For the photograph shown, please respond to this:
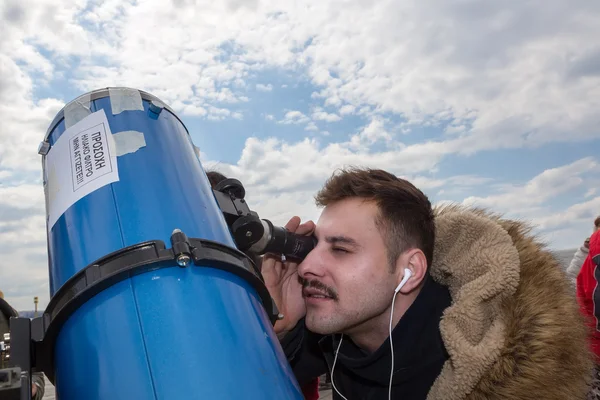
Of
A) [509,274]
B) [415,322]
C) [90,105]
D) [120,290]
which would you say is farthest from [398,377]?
[90,105]

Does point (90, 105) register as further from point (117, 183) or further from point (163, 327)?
point (163, 327)

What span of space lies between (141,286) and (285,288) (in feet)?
5.20

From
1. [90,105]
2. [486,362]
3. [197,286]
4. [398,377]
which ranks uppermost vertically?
[90,105]

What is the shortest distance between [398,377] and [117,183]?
4.76ft

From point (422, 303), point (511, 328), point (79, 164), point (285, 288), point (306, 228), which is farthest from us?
point (285, 288)

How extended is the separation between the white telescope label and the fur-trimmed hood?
4.68 ft

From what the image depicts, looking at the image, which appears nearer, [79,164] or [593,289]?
[79,164]

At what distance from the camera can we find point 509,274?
2012 mm

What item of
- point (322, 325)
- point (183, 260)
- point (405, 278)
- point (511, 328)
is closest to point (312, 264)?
point (322, 325)

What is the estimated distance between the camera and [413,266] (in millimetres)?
2494

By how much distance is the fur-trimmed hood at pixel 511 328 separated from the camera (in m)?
1.92

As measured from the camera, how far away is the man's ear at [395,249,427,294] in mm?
2473

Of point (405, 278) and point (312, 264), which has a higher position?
point (312, 264)

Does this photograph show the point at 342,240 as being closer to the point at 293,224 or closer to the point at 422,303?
the point at 293,224
